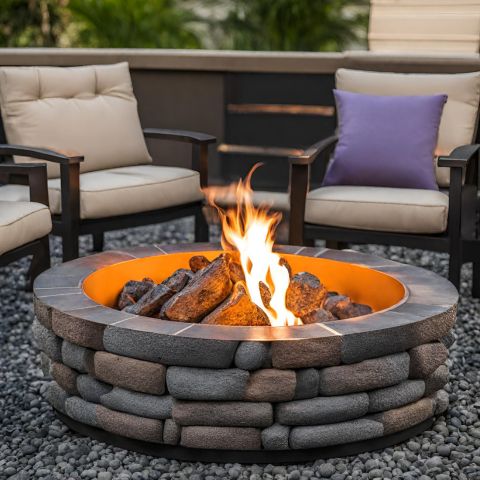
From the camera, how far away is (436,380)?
250cm

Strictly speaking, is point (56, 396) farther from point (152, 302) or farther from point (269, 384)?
point (269, 384)

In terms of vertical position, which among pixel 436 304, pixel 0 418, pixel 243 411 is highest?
pixel 436 304

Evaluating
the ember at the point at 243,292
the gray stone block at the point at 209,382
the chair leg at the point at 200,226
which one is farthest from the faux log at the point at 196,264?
the chair leg at the point at 200,226

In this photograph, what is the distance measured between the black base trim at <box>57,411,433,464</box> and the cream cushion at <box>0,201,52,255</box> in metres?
1.08

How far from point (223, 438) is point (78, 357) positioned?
444 millimetres

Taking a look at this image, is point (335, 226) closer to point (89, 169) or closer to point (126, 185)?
point (126, 185)

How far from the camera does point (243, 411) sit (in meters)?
2.22

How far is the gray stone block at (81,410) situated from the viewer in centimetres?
239

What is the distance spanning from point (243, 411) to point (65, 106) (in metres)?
2.39

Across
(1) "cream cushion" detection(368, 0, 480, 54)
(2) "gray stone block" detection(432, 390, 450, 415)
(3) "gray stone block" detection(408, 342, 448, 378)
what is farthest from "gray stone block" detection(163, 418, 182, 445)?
(1) "cream cushion" detection(368, 0, 480, 54)

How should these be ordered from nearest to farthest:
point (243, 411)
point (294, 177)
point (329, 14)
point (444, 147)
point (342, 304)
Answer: point (243, 411) → point (342, 304) → point (294, 177) → point (444, 147) → point (329, 14)

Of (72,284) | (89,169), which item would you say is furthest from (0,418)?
(89,169)

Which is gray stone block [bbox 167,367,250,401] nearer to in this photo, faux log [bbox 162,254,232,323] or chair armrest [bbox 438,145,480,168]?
faux log [bbox 162,254,232,323]

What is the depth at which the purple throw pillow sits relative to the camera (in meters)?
3.91
